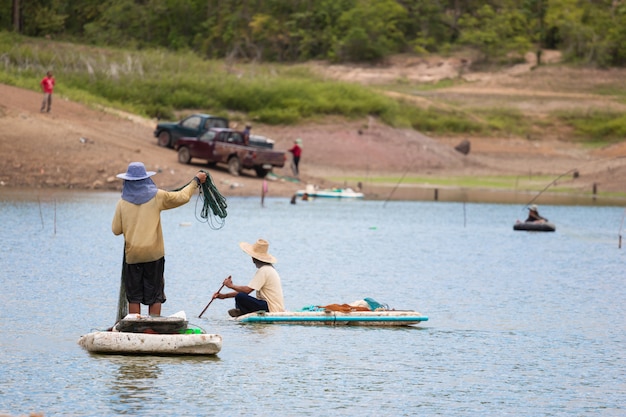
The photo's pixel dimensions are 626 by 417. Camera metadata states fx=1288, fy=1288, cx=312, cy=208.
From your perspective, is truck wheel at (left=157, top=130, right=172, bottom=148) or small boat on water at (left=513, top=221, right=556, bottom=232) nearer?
small boat on water at (left=513, top=221, right=556, bottom=232)

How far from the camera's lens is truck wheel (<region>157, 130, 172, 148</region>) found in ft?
157

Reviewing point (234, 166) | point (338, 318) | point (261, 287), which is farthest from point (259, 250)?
point (234, 166)

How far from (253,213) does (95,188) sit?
6.63 meters

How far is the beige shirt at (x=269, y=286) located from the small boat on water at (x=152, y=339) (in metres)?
2.45

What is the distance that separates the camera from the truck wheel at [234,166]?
46719 mm

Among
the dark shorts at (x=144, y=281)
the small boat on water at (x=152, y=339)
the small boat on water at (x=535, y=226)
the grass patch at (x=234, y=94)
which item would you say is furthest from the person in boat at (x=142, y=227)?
the grass patch at (x=234, y=94)

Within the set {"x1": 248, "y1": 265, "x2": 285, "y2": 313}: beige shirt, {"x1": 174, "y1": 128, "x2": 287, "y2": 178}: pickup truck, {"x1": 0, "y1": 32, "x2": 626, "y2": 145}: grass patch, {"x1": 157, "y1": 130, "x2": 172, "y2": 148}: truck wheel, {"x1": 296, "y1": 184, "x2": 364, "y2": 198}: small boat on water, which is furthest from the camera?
{"x1": 0, "y1": 32, "x2": 626, "y2": 145}: grass patch

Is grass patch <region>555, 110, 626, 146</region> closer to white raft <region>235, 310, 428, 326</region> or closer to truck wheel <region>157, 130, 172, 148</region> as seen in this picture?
truck wheel <region>157, 130, 172, 148</region>

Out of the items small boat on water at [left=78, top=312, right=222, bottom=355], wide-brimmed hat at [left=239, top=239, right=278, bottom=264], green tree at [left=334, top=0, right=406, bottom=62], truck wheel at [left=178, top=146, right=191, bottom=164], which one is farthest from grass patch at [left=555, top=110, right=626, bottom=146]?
small boat on water at [left=78, top=312, right=222, bottom=355]

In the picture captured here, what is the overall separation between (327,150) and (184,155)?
12565 mm

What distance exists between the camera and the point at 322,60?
8575 cm

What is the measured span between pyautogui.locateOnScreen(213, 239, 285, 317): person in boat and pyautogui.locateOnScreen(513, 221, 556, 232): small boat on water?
19.4 metres

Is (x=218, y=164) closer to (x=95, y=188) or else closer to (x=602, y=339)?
(x=95, y=188)

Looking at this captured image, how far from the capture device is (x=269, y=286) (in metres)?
17.5
